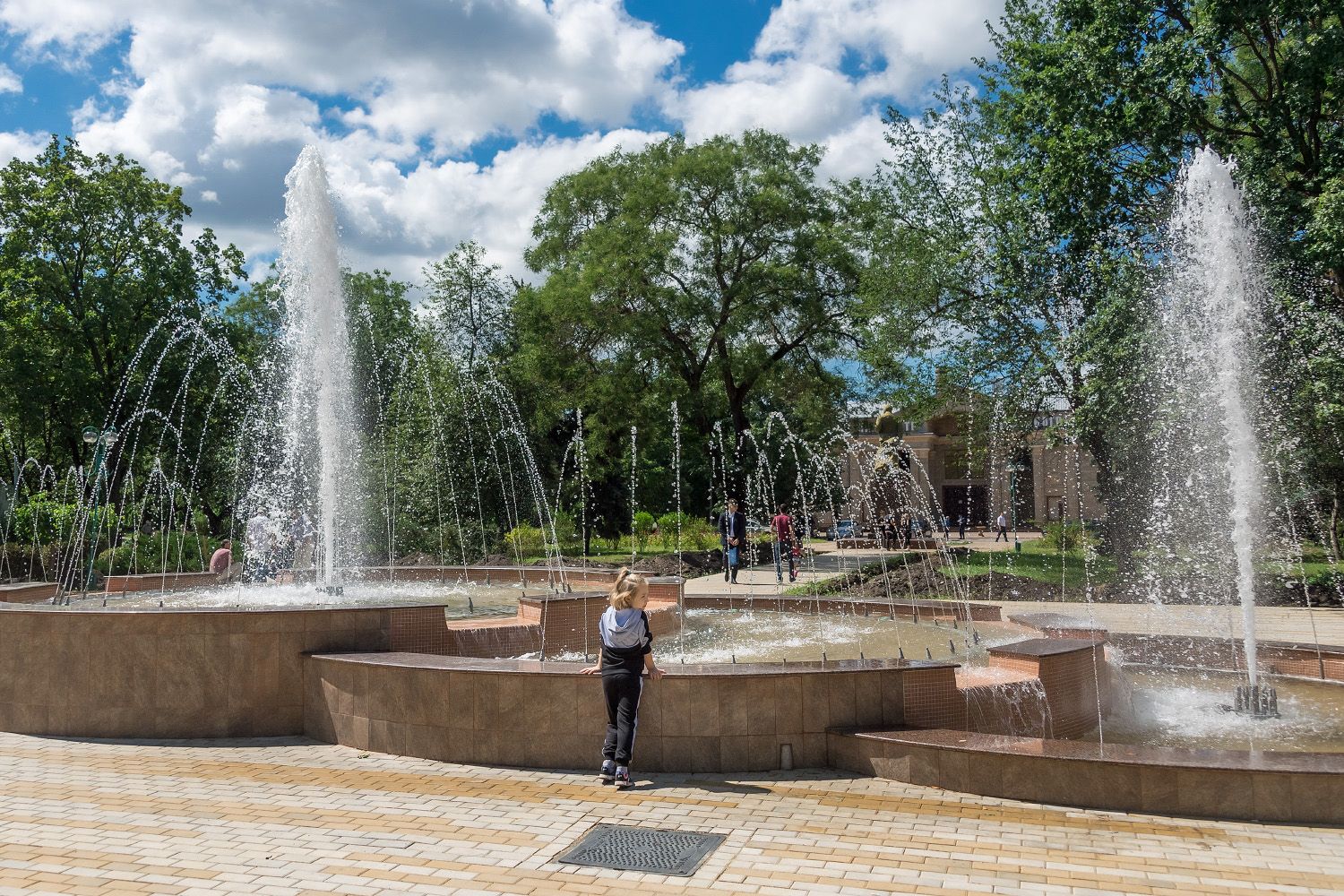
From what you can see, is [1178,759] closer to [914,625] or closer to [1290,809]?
[1290,809]

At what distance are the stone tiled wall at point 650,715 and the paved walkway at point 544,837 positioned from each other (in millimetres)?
189

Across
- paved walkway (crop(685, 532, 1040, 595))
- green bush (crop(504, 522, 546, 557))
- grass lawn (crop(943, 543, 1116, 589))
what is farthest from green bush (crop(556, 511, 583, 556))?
grass lawn (crop(943, 543, 1116, 589))

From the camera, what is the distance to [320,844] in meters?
5.26

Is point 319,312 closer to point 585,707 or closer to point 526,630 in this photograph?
point 526,630

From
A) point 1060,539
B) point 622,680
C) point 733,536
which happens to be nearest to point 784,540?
point 733,536

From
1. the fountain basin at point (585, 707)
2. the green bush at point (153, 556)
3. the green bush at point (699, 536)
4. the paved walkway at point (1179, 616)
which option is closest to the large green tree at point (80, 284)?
the green bush at point (153, 556)

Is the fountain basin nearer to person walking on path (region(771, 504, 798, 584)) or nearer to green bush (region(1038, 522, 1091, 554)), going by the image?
person walking on path (region(771, 504, 798, 584))

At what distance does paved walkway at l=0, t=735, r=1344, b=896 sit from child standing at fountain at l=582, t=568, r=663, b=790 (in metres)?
0.19

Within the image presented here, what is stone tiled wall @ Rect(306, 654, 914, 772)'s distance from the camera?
22.1 ft

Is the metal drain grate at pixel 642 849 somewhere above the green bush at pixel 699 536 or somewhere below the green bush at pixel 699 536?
below

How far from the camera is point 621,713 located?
21.0ft

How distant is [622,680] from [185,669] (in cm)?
389

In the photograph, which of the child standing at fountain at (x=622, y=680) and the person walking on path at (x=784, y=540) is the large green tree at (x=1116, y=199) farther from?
the child standing at fountain at (x=622, y=680)

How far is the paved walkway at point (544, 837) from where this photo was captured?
15.3 ft
